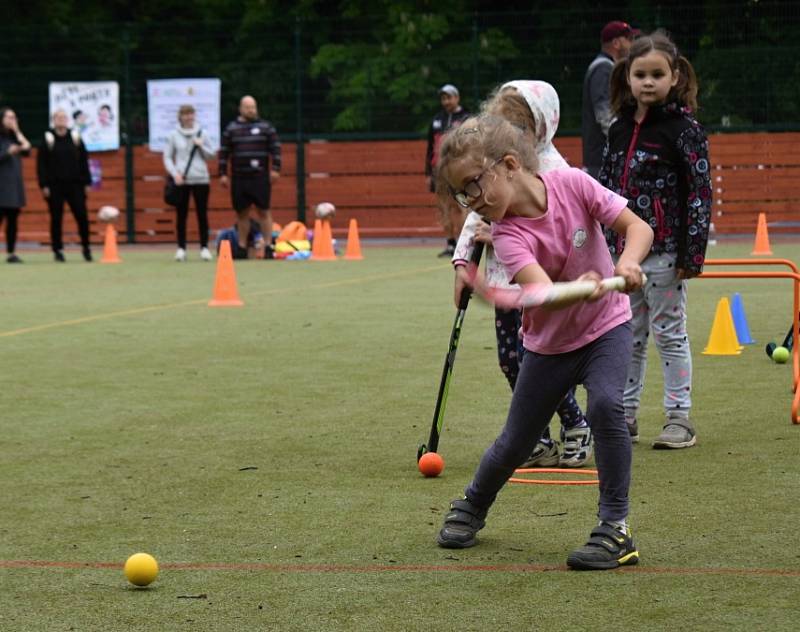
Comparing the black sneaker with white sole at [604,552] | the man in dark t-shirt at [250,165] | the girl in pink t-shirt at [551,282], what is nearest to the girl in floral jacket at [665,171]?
Answer: the girl in pink t-shirt at [551,282]

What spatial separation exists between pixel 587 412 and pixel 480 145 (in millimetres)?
915

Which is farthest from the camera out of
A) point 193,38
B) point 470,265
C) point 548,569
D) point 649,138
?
point 193,38

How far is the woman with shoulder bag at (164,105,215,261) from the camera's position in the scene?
20.8 metres

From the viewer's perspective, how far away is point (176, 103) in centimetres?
2827

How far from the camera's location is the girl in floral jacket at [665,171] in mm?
6520

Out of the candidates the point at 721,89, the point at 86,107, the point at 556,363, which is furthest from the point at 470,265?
the point at 86,107

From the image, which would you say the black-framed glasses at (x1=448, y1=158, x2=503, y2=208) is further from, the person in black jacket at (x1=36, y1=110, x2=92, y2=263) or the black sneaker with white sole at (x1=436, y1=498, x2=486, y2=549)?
the person in black jacket at (x1=36, y1=110, x2=92, y2=263)

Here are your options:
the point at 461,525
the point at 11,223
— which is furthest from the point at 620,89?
the point at 11,223

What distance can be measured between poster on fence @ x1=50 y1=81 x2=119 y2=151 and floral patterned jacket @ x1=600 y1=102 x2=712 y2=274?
22920 mm

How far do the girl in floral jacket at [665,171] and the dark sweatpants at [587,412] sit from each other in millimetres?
1804

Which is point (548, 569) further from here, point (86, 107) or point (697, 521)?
point (86, 107)

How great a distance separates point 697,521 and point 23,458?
303cm

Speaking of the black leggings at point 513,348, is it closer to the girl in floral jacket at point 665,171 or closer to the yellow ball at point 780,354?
the girl in floral jacket at point 665,171

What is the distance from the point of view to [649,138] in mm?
6582
